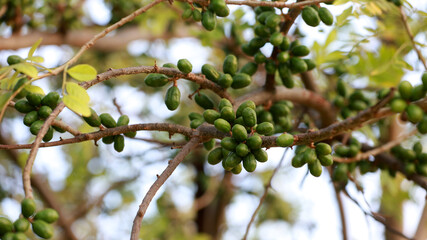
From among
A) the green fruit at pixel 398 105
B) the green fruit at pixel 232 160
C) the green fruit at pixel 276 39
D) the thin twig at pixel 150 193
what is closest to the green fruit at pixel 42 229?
the thin twig at pixel 150 193

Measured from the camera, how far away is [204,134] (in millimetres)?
1693

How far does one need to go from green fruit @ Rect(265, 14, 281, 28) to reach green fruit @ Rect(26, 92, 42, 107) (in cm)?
98

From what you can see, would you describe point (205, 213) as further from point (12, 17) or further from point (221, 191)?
point (12, 17)

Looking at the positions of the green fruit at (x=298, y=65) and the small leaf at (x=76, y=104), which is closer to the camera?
the small leaf at (x=76, y=104)

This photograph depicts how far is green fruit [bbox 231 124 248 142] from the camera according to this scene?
1.49 metres

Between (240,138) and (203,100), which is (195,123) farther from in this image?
(240,138)

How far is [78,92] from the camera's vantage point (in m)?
1.39

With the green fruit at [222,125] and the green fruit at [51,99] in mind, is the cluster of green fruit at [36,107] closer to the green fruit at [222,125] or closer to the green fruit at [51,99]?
the green fruit at [51,99]

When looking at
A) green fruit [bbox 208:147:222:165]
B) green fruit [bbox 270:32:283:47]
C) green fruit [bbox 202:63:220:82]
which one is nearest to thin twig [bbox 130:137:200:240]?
green fruit [bbox 208:147:222:165]

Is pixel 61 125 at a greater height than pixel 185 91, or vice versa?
pixel 61 125

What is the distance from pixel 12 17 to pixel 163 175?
247cm

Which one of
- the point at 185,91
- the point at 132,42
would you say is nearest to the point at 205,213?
the point at 185,91

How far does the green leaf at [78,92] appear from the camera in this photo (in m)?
1.38

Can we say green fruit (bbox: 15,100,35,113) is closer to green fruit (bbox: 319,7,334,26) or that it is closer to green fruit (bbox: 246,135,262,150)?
green fruit (bbox: 246,135,262,150)
